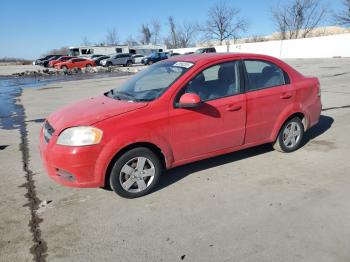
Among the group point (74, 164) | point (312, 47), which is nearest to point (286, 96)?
point (74, 164)

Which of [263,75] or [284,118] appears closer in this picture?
[263,75]

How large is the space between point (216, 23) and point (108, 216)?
82896 millimetres

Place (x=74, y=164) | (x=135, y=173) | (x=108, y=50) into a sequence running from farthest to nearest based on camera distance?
(x=108, y=50) → (x=135, y=173) → (x=74, y=164)

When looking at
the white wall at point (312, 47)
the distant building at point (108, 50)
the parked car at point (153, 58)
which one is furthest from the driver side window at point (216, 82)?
the distant building at point (108, 50)

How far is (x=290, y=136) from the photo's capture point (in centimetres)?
555

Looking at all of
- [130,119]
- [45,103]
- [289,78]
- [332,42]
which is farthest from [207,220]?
[332,42]

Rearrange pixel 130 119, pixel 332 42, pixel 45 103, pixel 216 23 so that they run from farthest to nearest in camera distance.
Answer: pixel 216 23 → pixel 332 42 → pixel 45 103 → pixel 130 119

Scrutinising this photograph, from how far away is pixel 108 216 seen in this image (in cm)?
379

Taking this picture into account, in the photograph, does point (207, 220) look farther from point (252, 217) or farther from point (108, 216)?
point (108, 216)

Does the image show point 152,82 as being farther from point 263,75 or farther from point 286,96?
point 286,96

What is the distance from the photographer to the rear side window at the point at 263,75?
498cm

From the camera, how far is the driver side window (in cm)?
450

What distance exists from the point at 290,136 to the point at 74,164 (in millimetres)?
3400

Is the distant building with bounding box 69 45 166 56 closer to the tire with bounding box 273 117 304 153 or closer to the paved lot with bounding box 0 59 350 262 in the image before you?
the paved lot with bounding box 0 59 350 262
